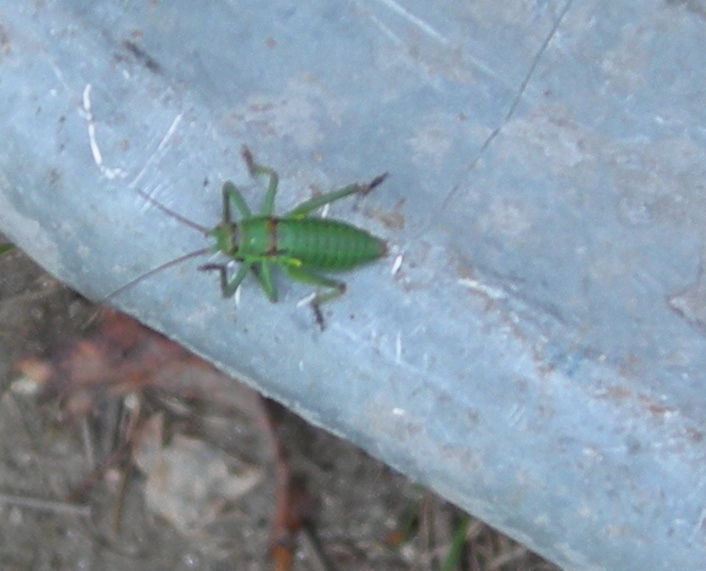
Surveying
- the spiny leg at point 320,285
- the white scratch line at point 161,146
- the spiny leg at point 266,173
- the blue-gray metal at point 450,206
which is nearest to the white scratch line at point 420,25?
the blue-gray metal at point 450,206

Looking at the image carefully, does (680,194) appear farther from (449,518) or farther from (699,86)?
(449,518)

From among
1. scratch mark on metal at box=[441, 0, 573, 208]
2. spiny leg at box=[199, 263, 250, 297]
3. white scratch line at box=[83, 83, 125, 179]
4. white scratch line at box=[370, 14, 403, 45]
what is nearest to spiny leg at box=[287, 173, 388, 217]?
spiny leg at box=[199, 263, 250, 297]

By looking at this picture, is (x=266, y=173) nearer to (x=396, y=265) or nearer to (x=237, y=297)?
(x=237, y=297)

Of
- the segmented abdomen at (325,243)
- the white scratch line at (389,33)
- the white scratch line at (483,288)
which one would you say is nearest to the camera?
the segmented abdomen at (325,243)

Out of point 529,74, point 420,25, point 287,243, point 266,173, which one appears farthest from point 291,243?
point 529,74

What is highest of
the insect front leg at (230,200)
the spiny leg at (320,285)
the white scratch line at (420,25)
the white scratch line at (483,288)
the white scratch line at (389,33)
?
the white scratch line at (420,25)

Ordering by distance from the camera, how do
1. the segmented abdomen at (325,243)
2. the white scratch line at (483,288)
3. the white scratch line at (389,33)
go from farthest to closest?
the white scratch line at (389,33)
the white scratch line at (483,288)
the segmented abdomen at (325,243)

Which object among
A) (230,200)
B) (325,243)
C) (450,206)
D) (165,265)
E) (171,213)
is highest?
(450,206)

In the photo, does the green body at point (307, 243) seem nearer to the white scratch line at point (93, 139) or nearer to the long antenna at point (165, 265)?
the long antenna at point (165, 265)
